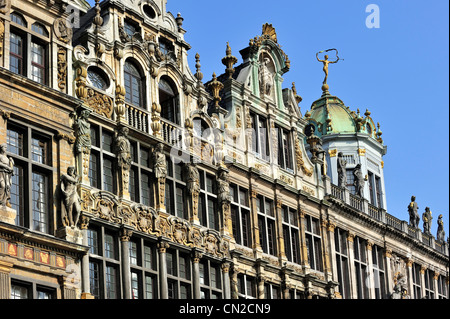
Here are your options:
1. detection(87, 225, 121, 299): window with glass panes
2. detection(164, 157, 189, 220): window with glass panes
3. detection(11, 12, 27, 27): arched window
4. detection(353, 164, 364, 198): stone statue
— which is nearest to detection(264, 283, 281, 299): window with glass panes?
detection(164, 157, 189, 220): window with glass panes

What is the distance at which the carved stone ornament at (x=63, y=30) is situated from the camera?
33.7m

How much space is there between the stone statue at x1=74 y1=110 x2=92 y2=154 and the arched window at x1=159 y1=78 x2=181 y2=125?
5.11 meters

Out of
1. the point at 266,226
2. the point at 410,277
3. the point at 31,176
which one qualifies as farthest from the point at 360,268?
the point at 31,176

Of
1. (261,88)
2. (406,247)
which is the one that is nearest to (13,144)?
(261,88)

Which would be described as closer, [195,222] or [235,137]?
[195,222]

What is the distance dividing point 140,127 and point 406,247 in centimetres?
1985

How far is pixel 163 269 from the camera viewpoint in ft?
113

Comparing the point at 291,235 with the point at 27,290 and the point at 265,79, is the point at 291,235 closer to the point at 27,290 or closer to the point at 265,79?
the point at 265,79

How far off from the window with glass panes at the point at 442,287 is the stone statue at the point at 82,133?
27.0 metres

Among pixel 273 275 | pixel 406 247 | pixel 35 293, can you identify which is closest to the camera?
pixel 35 293

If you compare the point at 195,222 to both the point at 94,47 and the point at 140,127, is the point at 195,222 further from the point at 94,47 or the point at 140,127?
the point at 94,47

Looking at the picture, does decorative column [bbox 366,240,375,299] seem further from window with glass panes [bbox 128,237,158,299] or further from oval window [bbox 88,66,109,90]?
oval window [bbox 88,66,109,90]

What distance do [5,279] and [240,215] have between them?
12.2m

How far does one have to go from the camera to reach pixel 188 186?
A: 36.8 metres
